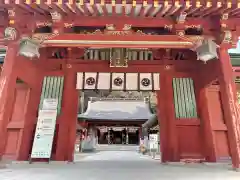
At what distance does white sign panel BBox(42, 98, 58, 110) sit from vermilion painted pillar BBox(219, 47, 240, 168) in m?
4.75

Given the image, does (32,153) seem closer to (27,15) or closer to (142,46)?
(27,15)

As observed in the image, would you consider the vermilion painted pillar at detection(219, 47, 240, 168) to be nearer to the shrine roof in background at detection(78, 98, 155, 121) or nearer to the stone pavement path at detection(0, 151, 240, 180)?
the stone pavement path at detection(0, 151, 240, 180)

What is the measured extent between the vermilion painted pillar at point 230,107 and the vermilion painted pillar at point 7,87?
183 inches

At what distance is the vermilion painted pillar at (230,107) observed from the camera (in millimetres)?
5009

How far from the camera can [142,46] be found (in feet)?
17.8

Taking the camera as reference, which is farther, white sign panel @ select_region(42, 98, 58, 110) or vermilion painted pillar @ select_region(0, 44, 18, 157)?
white sign panel @ select_region(42, 98, 58, 110)

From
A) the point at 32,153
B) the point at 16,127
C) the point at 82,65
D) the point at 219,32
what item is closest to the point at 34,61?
the point at 82,65

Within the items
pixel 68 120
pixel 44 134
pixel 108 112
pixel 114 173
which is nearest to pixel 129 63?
pixel 68 120

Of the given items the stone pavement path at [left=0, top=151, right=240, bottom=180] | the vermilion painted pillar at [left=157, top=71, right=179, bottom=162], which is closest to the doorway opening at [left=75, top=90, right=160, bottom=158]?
the vermilion painted pillar at [left=157, top=71, right=179, bottom=162]

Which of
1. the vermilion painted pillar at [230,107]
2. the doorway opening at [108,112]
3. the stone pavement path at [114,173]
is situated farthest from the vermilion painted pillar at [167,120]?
the doorway opening at [108,112]

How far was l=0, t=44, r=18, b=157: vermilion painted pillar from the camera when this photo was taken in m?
4.77

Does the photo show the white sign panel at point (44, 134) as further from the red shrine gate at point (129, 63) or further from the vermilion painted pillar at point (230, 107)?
the vermilion painted pillar at point (230, 107)

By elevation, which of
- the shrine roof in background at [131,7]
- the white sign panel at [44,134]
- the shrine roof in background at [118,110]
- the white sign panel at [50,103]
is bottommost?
the white sign panel at [44,134]

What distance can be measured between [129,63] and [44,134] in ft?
11.2
